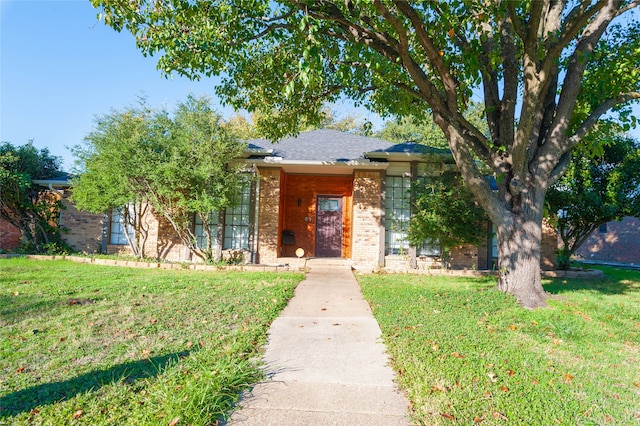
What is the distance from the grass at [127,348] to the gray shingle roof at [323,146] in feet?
17.7

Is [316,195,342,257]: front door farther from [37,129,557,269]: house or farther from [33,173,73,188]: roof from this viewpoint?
[33,173,73,188]: roof

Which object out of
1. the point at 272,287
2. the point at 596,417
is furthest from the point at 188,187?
the point at 596,417

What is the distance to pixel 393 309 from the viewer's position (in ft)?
18.9

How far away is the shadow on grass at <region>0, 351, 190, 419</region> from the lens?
271cm

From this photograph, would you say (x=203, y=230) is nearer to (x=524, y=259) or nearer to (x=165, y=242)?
(x=165, y=242)

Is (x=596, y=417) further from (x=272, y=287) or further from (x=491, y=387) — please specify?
(x=272, y=287)

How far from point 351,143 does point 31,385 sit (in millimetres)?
11573

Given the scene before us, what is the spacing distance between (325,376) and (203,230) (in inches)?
370

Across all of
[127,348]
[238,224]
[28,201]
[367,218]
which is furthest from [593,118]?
[28,201]

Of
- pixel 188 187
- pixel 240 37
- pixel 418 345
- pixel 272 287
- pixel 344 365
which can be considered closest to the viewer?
pixel 344 365

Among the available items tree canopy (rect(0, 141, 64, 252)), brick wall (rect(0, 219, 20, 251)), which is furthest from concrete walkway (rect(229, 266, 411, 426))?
brick wall (rect(0, 219, 20, 251))

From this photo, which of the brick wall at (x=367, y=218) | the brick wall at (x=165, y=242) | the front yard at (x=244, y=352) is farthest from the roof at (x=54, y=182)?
the brick wall at (x=367, y=218)

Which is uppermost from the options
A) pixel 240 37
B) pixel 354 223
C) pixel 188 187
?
pixel 240 37

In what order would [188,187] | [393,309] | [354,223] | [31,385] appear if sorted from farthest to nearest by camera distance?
[354,223]
[188,187]
[393,309]
[31,385]
